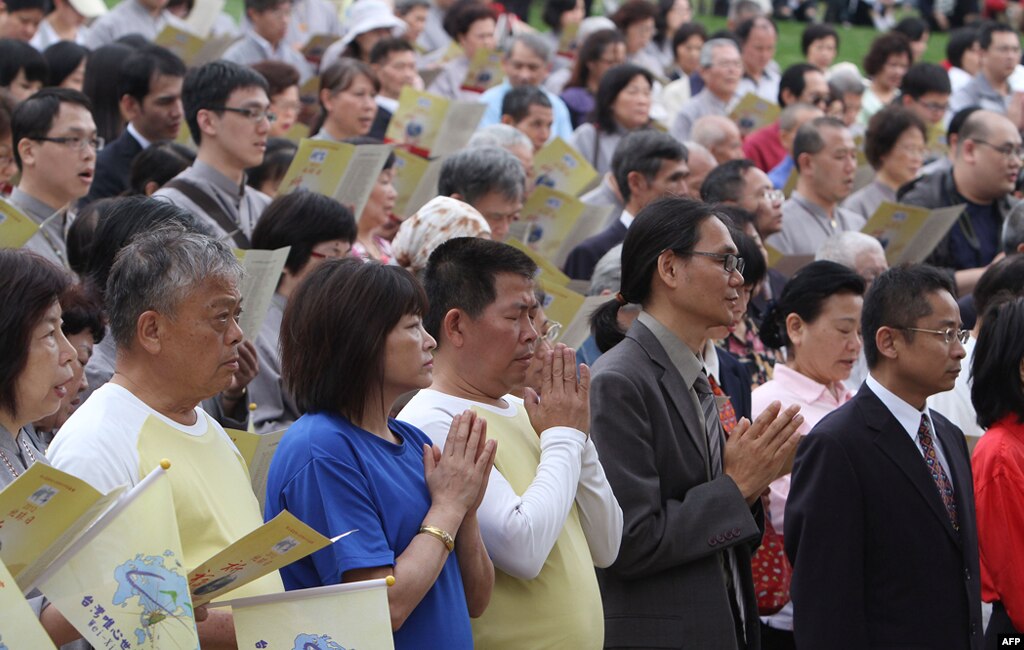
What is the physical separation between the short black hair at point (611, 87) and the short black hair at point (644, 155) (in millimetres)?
2044

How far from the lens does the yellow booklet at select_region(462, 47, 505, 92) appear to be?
10.7m

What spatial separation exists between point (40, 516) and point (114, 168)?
4456mm

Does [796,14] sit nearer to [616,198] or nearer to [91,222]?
[616,198]

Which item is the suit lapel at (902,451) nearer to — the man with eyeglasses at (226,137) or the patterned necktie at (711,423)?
the patterned necktie at (711,423)

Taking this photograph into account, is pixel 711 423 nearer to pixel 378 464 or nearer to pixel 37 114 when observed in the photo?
pixel 378 464

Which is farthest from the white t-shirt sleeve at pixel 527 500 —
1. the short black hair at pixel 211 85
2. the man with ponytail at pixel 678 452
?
the short black hair at pixel 211 85

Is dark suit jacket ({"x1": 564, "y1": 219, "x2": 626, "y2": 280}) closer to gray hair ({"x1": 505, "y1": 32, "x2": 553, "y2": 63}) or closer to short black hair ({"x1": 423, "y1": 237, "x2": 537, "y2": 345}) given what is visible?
short black hair ({"x1": 423, "y1": 237, "x2": 537, "y2": 345})

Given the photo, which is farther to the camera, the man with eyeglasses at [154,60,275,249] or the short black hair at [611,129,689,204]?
the short black hair at [611,129,689,204]

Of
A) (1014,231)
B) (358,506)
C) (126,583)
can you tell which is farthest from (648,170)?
(126,583)

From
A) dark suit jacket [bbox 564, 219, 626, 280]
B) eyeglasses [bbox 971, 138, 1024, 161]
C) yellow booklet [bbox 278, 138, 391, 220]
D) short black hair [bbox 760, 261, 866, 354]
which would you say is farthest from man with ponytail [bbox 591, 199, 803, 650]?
eyeglasses [bbox 971, 138, 1024, 161]

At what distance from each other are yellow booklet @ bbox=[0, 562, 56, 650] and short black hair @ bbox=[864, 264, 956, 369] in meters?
2.75

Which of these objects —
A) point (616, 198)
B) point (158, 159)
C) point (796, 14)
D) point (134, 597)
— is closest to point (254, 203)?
point (158, 159)

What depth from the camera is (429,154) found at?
7.38 m

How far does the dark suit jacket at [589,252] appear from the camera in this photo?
6.52 metres
